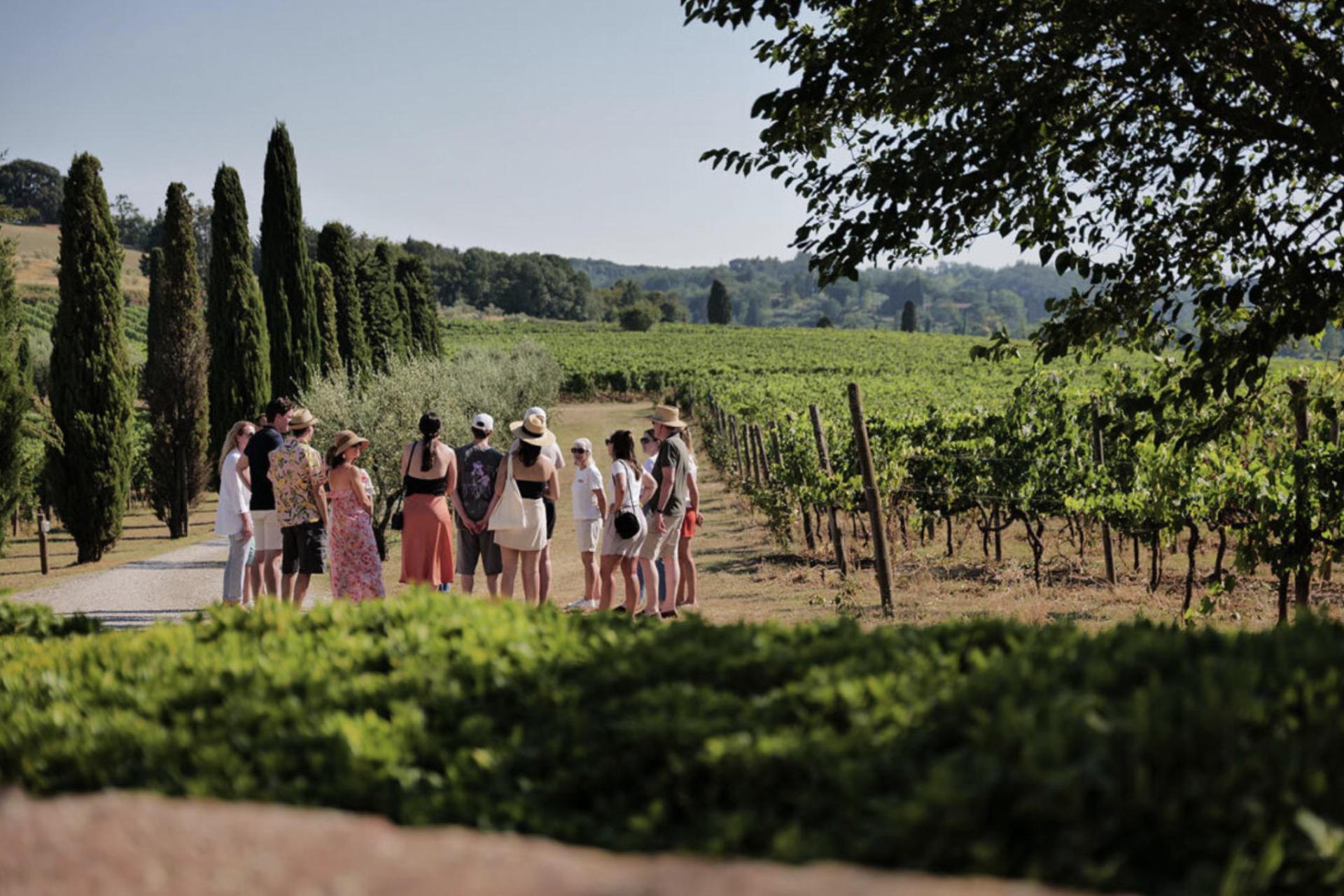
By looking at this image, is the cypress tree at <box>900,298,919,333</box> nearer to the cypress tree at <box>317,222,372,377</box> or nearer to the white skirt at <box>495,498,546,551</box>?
the cypress tree at <box>317,222,372,377</box>

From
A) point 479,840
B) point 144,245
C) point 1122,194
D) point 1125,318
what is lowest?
point 479,840

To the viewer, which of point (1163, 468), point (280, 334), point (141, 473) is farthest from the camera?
point (141, 473)

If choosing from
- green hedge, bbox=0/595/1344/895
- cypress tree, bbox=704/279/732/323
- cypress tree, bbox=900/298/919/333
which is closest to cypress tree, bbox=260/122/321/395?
green hedge, bbox=0/595/1344/895

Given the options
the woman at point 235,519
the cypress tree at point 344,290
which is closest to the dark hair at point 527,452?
the woman at point 235,519

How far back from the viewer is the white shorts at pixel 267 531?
32.2 feet

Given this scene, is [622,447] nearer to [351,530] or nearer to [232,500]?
[351,530]

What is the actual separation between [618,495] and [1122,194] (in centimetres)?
449

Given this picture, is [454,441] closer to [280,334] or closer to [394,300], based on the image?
[280,334]

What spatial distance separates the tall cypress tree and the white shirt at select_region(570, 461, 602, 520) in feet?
60.3

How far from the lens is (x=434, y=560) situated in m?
9.41

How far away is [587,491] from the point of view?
10.4 metres

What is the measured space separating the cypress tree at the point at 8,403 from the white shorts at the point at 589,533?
934 cm

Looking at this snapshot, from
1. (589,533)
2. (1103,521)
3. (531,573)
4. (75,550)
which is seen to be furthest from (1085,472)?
(75,550)

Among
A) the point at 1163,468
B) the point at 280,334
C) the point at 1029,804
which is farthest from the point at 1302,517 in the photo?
the point at 280,334
